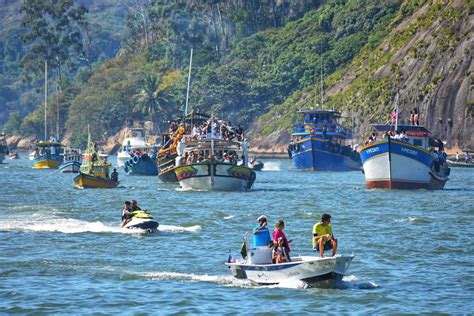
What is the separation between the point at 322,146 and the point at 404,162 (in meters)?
43.2

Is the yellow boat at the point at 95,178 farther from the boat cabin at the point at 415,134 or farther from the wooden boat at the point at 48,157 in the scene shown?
the wooden boat at the point at 48,157

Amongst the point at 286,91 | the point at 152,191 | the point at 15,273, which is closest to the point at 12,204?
the point at 152,191

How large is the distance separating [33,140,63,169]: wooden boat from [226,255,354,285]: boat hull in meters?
101

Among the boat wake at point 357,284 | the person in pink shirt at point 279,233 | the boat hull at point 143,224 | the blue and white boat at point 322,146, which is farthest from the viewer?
the blue and white boat at point 322,146

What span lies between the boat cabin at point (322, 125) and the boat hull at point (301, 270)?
8648 cm

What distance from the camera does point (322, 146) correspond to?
12225cm

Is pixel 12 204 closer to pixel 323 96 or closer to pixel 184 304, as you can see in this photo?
pixel 184 304

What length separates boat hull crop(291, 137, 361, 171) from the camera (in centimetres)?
12238

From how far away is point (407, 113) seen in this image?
468 feet

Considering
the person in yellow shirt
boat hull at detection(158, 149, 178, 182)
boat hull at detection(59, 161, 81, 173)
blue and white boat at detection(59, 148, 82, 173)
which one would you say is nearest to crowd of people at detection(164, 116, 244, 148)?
boat hull at detection(158, 149, 178, 182)

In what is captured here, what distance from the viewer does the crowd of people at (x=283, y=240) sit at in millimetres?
36156

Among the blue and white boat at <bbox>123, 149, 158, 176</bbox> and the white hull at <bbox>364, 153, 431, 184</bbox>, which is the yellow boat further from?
the blue and white boat at <bbox>123, 149, 158, 176</bbox>

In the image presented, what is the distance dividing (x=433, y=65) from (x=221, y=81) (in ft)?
164

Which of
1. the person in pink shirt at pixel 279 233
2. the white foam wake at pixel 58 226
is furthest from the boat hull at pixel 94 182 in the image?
the person in pink shirt at pixel 279 233
